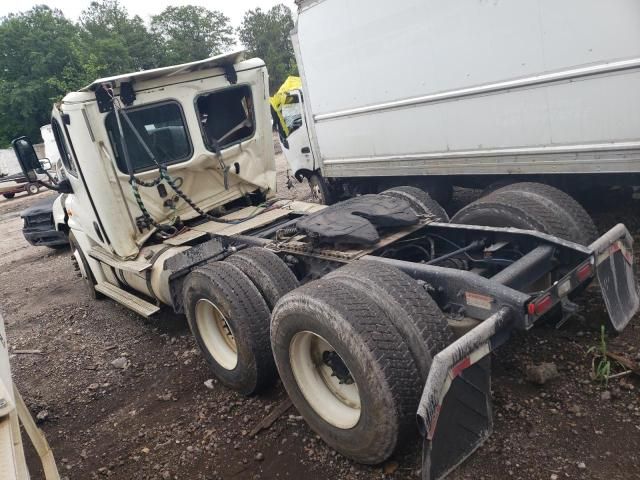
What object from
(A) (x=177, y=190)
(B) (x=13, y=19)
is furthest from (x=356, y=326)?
(B) (x=13, y=19)

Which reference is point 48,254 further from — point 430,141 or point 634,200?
point 634,200

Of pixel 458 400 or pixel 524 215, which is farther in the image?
pixel 524 215

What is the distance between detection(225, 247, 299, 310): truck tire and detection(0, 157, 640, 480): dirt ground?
784 mm

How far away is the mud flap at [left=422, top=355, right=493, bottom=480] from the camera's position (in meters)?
2.32

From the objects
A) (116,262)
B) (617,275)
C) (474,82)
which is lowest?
(617,275)

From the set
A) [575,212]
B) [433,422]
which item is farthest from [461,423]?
[575,212]

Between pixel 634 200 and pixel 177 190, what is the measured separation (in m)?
5.53

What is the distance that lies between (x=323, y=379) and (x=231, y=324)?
858 millimetres

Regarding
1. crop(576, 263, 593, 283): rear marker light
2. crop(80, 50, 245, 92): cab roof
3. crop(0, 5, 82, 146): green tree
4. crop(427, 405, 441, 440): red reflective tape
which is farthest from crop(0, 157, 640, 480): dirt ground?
crop(0, 5, 82, 146): green tree

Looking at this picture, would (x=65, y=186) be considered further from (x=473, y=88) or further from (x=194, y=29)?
(x=194, y=29)

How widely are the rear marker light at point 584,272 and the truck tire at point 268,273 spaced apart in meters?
1.85

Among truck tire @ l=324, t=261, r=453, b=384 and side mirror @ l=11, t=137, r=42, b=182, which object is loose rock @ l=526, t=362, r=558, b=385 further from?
side mirror @ l=11, t=137, r=42, b=182

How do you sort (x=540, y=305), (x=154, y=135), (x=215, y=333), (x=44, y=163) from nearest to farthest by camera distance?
(x=540, y=305), (x=215, y=333), (x=154, y=135), (x=44, y=163)

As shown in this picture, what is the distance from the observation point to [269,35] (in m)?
50.9
